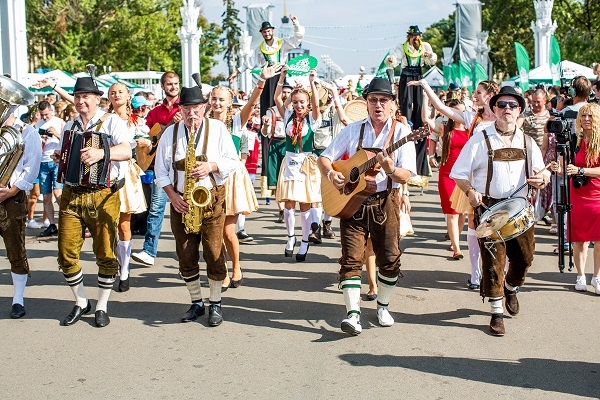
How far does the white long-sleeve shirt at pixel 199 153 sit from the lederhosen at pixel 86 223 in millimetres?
523

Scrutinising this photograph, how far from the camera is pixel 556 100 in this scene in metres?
11.7

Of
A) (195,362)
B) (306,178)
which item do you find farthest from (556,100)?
(195,362)

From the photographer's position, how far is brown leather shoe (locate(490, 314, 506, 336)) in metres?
6.43

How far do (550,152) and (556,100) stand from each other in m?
1.11

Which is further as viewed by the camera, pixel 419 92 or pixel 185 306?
pixel 419 92

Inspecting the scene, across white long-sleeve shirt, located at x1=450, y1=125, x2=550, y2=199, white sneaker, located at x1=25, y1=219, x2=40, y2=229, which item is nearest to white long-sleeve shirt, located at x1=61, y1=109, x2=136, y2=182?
white long-sleeve shirt, located at x1=450, y1=125, x2=550, y2=199

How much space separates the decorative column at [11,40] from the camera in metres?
19.8

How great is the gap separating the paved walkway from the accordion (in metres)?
1.21

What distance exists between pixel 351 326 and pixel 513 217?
1.48 metres

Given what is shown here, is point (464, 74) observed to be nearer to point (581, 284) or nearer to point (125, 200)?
point (581, 284)

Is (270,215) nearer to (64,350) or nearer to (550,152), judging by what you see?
(550,152)

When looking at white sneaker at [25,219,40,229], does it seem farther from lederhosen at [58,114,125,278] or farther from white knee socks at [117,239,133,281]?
lederhosen at [58,114,125,278]

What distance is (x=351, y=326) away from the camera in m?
6.32

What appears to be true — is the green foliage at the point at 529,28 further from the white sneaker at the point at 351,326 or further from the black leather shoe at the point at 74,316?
the black leather shoe at the point at 74,316
